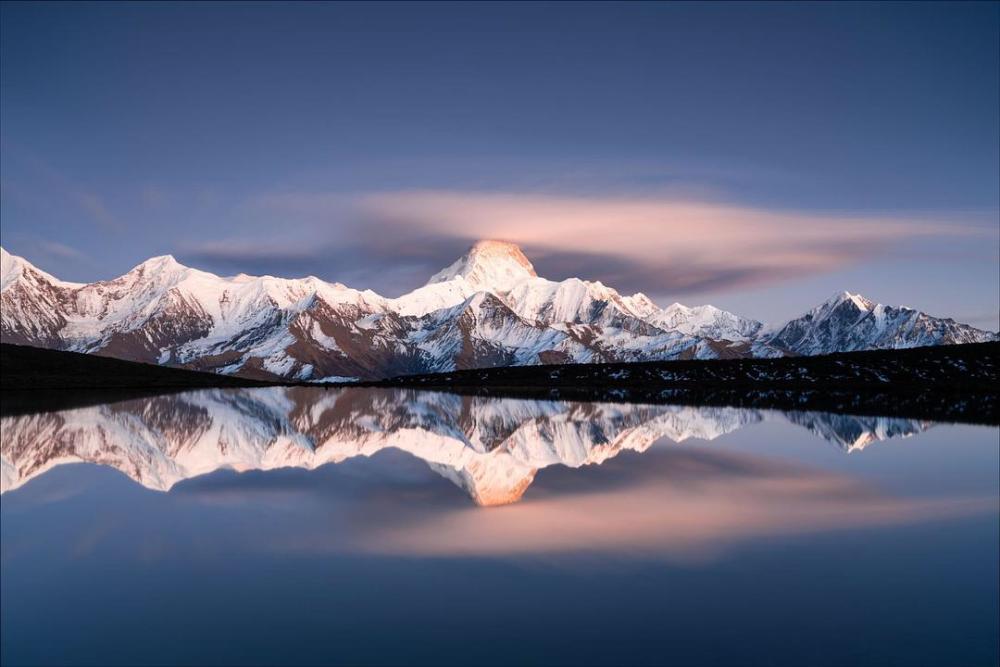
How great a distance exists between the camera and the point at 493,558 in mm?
20000

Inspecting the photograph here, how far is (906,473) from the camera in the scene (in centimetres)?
3694

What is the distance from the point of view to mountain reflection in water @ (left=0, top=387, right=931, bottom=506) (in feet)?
Answer: 119

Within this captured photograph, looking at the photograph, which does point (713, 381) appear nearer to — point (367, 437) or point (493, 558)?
point (367, 437)

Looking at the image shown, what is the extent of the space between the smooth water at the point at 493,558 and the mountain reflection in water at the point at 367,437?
48 cm

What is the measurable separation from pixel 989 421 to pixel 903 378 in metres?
114

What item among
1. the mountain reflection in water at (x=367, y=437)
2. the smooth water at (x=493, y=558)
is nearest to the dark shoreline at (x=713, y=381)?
the mountain reflection in water at (x=367, y=437)

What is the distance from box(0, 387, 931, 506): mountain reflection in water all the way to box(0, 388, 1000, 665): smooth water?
480 millimetres

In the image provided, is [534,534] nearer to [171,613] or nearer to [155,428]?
[171,613]

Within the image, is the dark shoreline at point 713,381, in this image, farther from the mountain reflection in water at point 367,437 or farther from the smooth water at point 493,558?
the smooth water at point 493,558

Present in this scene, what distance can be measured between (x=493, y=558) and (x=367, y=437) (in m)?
35.5

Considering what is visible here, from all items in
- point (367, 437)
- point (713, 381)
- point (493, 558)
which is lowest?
point (493, 558)

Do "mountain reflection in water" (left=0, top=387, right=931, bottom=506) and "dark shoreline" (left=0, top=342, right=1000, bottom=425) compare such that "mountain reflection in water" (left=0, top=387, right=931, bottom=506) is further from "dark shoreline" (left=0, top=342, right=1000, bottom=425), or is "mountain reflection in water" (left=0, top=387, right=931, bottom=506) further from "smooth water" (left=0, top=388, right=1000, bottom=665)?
"dark shoreline" (left=0, top=342, right=1000, bottom=425)

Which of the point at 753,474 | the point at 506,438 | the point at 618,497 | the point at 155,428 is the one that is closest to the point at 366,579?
the point at 618,497

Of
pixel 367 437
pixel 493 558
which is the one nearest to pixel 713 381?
pixel 367 437
